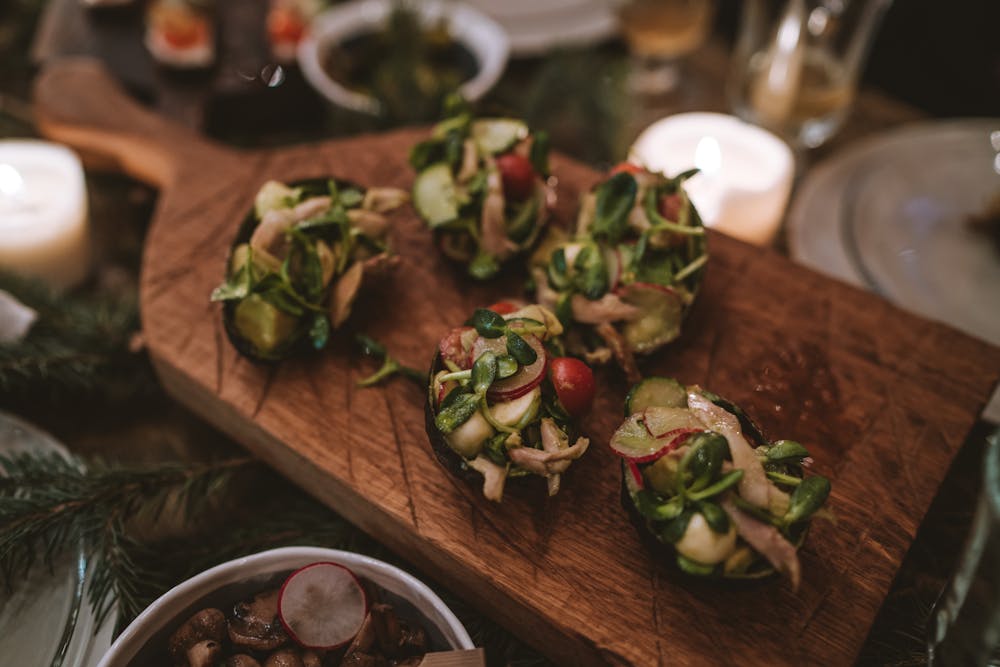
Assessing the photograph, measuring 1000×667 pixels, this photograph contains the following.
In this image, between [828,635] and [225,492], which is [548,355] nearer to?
[828,635]

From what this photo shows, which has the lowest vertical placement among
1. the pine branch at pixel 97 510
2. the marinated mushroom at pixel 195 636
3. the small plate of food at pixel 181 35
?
the pine branch at pixel 97 510

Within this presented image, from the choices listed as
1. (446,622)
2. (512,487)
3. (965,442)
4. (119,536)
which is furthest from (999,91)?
(119,536)

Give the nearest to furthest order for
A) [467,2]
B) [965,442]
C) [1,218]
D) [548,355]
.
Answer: [548,355] → [965,442] → [1,218] → [467,2]

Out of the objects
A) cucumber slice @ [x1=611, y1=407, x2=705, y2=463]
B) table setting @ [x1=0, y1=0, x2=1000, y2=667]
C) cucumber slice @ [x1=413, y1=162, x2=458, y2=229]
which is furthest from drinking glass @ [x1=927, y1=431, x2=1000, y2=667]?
cucumber slice @ [x1=413, y1=162, x2=458, y2=229]

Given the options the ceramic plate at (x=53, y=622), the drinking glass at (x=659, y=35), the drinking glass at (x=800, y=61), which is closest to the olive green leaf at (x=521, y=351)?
the ceramic plate at (x=53, y=622)

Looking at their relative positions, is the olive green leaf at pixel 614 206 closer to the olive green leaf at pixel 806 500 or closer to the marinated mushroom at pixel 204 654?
the olive green leaf at pixel 806 500

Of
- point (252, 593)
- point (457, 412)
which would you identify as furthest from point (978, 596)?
point (252, 593)
